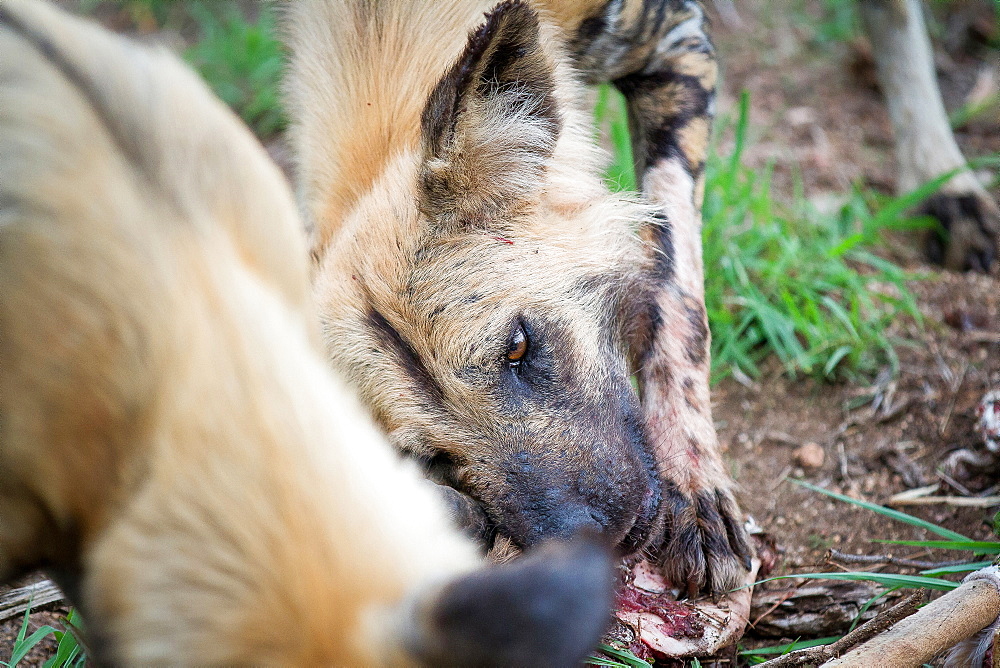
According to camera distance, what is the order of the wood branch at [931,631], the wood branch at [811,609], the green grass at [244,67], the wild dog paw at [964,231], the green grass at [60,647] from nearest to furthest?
the wood branch at [931,631], the green grass at [60,647], the wood branch at [811,609], the wild dog paw at [964,231], the green grass at [244,67]

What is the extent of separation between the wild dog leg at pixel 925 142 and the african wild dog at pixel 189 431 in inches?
136

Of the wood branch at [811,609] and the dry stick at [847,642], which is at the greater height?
the dry stick at [847,642]

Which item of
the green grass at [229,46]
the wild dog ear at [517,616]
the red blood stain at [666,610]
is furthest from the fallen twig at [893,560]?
the green grass at [229,46]

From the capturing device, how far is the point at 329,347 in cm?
239

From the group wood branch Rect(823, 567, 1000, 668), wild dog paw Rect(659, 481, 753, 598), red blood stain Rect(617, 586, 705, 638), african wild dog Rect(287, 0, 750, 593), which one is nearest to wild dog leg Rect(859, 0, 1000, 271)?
african wild dog Rect(287, 0, 750, 593)

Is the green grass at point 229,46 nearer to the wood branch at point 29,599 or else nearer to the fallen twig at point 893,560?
the wood branch at point 29,599

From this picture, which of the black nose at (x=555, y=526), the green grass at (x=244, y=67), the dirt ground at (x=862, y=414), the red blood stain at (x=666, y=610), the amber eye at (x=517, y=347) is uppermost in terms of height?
the green grass at (x=244, y=67)

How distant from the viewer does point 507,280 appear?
2457 millimetres

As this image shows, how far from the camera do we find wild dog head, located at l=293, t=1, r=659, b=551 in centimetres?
227

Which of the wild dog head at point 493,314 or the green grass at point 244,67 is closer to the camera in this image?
the wild dog head at point 493,314

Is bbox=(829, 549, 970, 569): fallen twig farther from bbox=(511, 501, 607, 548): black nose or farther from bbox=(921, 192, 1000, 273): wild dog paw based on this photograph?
bbox=(921, 192, 1000, 273): wild dog paw

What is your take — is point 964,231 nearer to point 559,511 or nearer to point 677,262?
point 677,262

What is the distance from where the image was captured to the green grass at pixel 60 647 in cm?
215

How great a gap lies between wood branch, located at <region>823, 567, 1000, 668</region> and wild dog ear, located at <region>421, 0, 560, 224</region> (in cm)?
148
